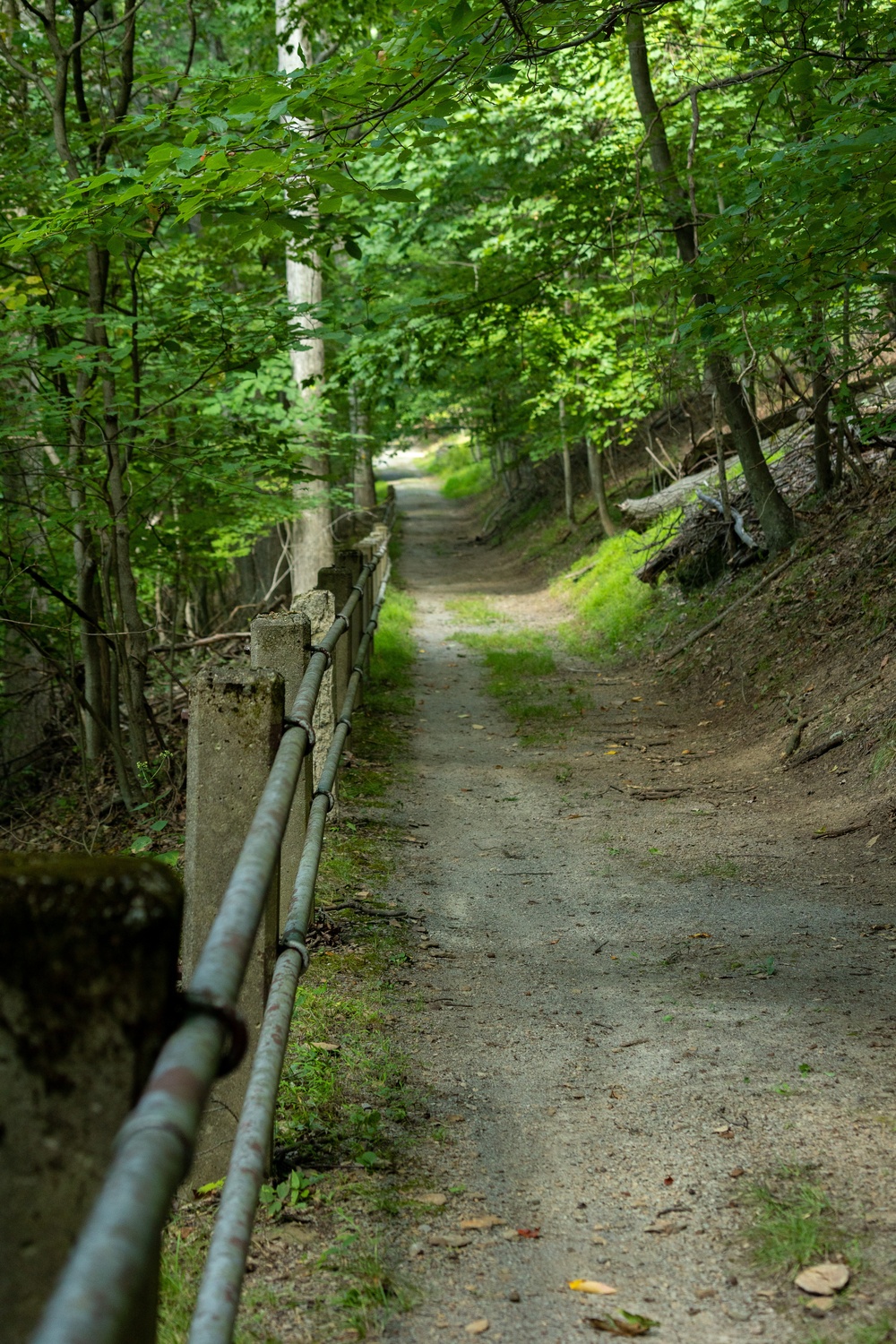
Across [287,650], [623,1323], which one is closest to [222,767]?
[287,650]

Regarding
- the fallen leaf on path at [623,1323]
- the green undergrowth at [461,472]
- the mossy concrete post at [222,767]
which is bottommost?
the fallen leaf on path at [623,1323]

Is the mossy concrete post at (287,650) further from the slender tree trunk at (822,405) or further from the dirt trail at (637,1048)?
the slender tree trunk at (822,405)

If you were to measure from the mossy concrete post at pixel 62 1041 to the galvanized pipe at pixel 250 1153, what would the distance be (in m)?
0.56

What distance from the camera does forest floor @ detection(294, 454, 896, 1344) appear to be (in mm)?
2459

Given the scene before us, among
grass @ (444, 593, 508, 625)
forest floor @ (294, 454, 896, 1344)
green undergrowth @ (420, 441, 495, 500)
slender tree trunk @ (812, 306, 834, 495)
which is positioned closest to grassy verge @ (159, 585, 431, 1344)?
forest floor @ (294, 454, 896, 1344)

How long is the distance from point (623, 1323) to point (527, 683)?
9.75m

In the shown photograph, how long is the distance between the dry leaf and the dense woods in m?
3.96

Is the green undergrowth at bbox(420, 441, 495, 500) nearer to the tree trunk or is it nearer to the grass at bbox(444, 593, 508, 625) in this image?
the grass at bbox(444, 593, 508, 625)

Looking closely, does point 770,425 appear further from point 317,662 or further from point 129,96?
point 317,662

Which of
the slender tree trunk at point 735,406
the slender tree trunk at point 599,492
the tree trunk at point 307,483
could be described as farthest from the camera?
the slender tree trunk at point 599,492

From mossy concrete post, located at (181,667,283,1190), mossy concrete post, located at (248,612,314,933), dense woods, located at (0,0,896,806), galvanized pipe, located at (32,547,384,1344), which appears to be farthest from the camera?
dense woods, located at (0,0,896,806)

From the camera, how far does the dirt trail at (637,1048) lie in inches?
97.3

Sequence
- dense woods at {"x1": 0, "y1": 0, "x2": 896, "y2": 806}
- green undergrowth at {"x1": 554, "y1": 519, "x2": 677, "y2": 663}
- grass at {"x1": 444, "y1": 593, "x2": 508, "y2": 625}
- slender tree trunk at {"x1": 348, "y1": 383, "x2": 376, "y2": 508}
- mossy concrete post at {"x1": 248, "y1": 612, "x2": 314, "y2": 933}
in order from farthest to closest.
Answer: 1. slender tree trunk at {"x1": 348, "y1": 383, "x2": 376, "y2": 508}
2. grass at {"x1": 444, "y1": 593, "x2": 508, "y2": 625}
3. green undergrowth at {"x1": 554, "y1": 519, "x2": 677, "y2": 663}
4. dense woods at {"x1": 0, "y1": 0, "x2": 896, "y2": 806}
5. mossy concrete post at {"x1": 248, "y1": 612, "x2": 314, "y2": 933}

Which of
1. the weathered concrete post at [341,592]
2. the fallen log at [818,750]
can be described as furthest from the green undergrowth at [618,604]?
the weathered concrete post at [341,592]
